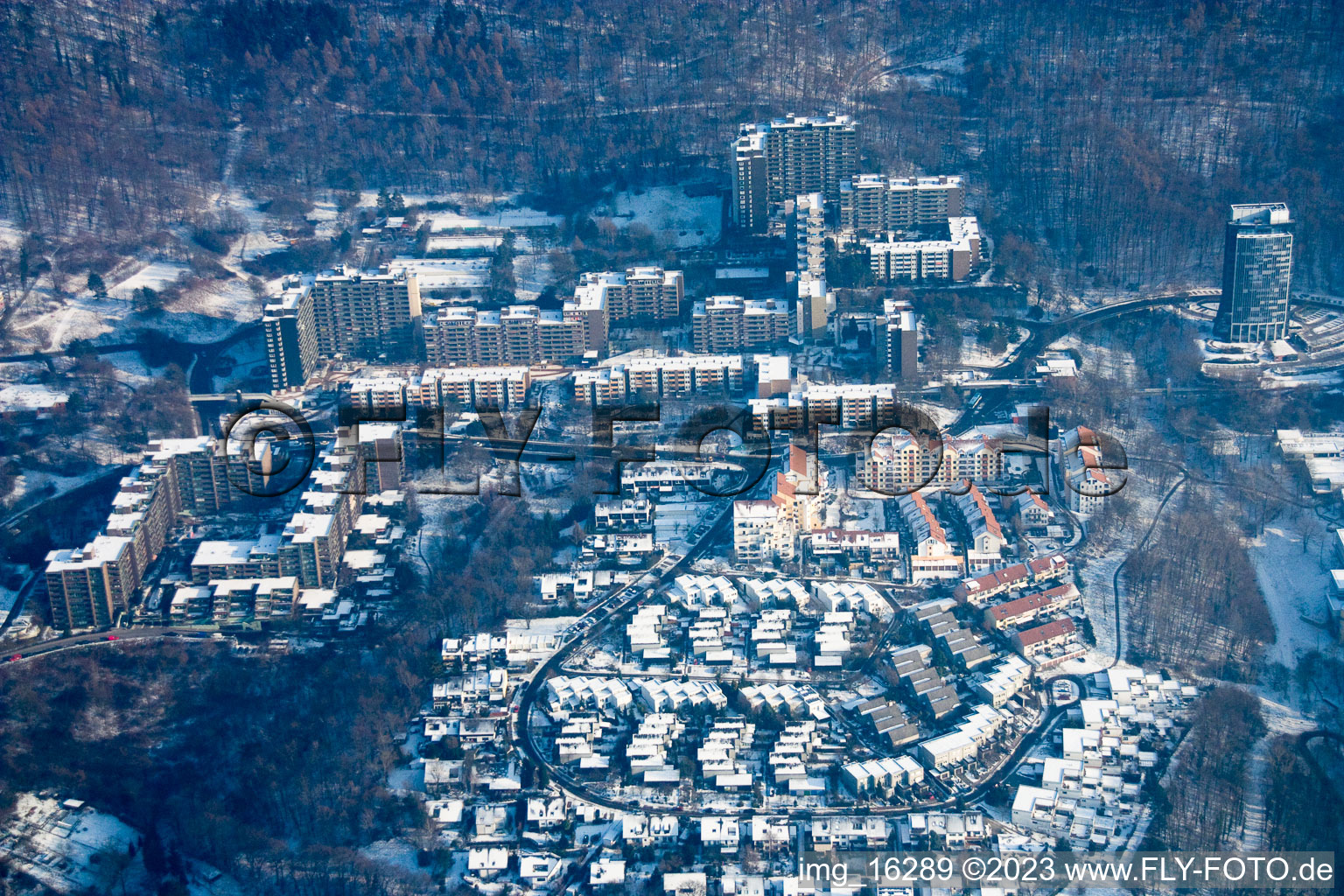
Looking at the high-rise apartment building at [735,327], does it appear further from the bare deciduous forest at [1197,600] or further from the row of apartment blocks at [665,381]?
the bare deciduous forest at [1197,600]

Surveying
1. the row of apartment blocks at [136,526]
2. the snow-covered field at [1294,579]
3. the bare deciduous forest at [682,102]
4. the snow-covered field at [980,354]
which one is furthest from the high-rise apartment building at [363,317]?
the snow-covered field at [1294,579]

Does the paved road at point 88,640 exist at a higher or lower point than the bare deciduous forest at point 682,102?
lower

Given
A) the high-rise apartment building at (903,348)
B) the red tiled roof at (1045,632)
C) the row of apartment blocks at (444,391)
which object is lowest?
the red tiled roof at (1045,632)

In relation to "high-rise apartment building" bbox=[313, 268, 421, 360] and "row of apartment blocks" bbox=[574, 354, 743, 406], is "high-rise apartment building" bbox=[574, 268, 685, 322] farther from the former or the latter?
"high-rise apartment building" bbox=[313, 268, 421, 360]

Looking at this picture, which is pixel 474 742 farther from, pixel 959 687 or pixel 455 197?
pixel 455 197

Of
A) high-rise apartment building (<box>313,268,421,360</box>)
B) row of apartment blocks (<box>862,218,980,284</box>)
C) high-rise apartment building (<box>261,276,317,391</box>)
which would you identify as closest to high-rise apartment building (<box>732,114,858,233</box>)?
row of apartment blocks (<box>862,218,980,284</box>)

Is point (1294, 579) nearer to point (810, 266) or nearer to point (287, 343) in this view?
point (810, 266)

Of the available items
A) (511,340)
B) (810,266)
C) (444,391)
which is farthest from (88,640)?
(810,266)

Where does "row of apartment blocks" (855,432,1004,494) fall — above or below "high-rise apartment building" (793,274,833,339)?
below
